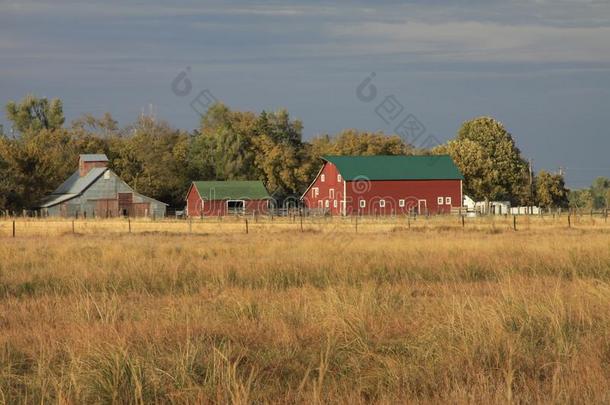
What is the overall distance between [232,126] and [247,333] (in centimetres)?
8853

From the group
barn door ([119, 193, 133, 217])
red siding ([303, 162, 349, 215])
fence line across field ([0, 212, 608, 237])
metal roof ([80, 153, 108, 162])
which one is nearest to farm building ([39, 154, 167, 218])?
barn door ([119, 193, 133, 217])

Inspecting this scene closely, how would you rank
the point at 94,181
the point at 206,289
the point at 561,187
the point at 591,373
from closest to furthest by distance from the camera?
the point at 591,373 → the point at 206,289 → the point at 94,181 → the point at 561,187

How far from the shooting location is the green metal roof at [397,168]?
273ft

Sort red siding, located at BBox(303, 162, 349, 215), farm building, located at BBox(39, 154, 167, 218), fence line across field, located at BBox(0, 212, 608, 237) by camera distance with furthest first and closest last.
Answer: red siding, located at BBox(303, 162, 349, 215)
farm building, located at BBox(39, 154, 167, 218)
fence line across field, located at BBox(0, 212, 608, 237)

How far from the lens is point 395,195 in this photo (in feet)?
273

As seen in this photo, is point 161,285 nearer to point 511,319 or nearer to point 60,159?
point 511,319

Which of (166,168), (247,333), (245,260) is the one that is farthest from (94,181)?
(247,333)

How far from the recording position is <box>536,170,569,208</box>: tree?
3996 inches

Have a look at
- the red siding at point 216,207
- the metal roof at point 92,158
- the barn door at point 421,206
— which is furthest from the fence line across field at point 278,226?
the metal roof at point 92,158

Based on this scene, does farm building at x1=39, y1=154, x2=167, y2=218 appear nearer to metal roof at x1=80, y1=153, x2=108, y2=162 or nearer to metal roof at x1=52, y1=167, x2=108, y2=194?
metal roof at x1=52, y1=167, x2=108, y2=194

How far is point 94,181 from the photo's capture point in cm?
8400

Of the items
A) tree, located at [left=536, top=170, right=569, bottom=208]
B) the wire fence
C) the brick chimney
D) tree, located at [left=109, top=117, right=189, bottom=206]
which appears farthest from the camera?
tree, located at [left=536, top=170, right=569, bottom=208]

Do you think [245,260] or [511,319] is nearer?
[511,319]

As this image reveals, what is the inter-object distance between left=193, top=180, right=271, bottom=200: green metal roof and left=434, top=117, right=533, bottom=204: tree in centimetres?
2314
